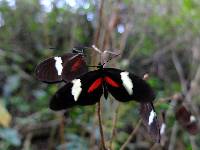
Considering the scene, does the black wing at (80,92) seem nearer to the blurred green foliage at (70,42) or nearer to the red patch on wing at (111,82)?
the red patch on wing at (111,82)

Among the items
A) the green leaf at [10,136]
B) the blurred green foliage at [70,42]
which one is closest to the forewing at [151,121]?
the green leaf at [10,136]

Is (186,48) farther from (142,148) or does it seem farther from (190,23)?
(142,148)

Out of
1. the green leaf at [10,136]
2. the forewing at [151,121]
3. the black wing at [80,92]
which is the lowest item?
the green leaf at [10,136]

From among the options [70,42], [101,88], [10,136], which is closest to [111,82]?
[101,88]

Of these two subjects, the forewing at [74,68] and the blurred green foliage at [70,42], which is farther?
the blurred green foliage at [70,42]

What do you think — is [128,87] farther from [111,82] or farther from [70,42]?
[70,42]

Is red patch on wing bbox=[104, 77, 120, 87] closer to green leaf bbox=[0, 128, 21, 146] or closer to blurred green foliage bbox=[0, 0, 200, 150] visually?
green leaf bbox=[0, 128, 21, 146]
